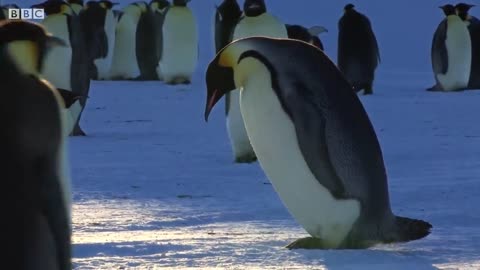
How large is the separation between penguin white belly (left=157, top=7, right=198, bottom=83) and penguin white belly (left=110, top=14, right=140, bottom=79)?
78.8 inches

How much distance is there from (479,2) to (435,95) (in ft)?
75.4

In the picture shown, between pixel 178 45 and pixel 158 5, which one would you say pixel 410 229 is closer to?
pixel 178 45

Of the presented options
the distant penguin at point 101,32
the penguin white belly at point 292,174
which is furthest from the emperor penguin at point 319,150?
the distant penguin at point 101,32

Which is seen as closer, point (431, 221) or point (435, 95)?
point (431, 221)

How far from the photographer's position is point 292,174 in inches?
189

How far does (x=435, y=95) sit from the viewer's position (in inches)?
582

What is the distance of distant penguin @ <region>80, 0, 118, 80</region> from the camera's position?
704 inches

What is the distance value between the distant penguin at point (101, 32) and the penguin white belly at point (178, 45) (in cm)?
105

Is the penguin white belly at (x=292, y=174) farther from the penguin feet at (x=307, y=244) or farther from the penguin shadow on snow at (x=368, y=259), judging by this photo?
the penguin shadow on snow at (x=368, y=259)

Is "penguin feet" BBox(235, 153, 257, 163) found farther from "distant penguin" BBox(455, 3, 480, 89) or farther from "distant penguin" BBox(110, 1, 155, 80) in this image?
"distant penguin" BBox(110, 1, 155, 80)

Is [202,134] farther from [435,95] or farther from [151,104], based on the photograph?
[435,95]

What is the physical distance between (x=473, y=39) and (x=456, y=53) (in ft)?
3.80

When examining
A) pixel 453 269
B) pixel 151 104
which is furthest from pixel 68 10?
pixel 453 269

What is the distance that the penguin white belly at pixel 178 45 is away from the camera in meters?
17.0
